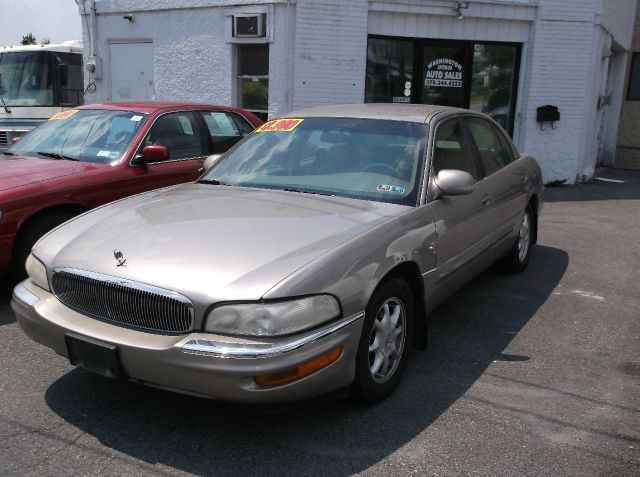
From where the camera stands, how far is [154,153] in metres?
5.69

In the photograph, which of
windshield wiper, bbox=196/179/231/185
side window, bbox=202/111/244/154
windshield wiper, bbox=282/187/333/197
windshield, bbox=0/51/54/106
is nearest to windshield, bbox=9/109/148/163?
side window, bbox=202/111/244/154

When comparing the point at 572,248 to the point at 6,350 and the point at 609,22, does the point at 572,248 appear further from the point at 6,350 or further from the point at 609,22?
the point at 609,22

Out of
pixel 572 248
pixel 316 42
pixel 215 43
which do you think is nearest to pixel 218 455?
pixel 572 248

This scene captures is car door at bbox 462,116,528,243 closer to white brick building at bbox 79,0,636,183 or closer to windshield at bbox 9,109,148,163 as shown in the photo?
windshield at bbox 9,109,148,163

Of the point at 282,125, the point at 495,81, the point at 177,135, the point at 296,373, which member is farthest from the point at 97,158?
the point at 495,81

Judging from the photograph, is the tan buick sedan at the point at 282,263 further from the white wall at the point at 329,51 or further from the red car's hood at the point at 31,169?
the white wall at the point at 329,51

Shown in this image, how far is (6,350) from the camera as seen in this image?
13.6 ft

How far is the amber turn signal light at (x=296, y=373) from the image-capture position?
2.79 metres

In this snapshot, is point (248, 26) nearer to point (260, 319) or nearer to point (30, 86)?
point (30, 86)

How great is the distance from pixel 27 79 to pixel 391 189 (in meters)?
10.5

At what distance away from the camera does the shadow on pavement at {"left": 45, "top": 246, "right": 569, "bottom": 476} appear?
117 inches

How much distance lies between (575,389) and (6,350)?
349 centimetres

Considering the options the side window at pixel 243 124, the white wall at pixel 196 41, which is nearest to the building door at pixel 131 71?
the white wall at pixel 196 41

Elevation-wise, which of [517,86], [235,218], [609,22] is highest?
[609,22]
